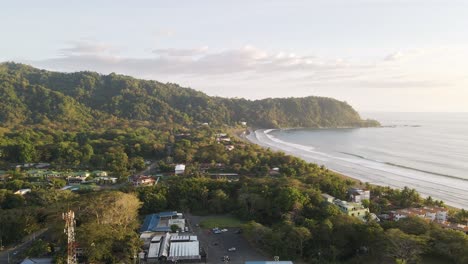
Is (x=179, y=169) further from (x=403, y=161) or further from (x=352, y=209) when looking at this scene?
(x=403, y=161)

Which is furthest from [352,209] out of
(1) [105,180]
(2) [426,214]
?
(1) [105,180]

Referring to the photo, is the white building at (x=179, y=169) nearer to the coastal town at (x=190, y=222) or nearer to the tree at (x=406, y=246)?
the coastal town at (x=190, y=222)

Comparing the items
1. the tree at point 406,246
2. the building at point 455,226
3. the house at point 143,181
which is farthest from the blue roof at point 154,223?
the building at point 455,226

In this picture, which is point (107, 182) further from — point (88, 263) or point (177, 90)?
point (177, 90)

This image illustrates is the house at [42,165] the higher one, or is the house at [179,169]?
the house at [179,169]

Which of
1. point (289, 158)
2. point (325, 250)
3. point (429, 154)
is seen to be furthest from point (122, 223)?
point (429, 154)

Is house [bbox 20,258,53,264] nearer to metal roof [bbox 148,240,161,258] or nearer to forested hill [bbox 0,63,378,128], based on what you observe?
metal roof [bbox 148,240,161,258]

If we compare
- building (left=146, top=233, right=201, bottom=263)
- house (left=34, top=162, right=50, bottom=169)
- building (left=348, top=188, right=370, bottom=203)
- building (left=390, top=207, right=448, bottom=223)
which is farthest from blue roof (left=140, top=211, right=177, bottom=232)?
house (left=34, top=162, right=50, bottom=169)
